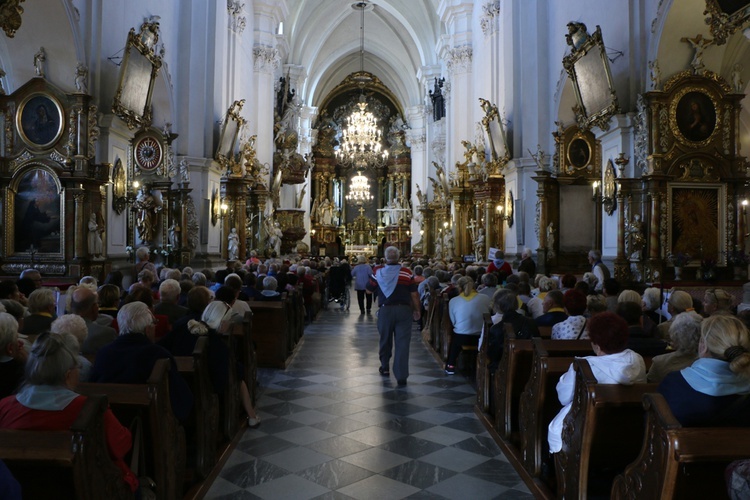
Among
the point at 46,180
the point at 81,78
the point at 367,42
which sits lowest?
the point at 46,180

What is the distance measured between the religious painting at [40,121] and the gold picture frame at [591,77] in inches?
324

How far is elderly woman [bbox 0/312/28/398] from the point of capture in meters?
3.05

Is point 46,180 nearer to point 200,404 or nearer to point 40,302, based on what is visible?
point 40,302

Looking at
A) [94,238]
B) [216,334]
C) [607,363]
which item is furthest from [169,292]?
[94,238]

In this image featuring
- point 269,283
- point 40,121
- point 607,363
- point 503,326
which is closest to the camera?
point 607,363

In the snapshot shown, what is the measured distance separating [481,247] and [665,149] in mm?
7349

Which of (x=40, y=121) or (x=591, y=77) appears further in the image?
(x=591, y=77)

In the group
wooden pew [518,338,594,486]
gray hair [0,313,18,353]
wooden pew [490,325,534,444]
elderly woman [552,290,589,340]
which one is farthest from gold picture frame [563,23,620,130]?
gray hair [0,313,18,353]

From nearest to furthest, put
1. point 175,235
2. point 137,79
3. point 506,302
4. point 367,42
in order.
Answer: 1. point 506,302
2. point 137,79
3. point 175,235
4. point 367,42

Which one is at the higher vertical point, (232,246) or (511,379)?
(232,246)

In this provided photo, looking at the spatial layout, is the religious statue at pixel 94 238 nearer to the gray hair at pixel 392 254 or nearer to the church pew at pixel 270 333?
the church pew at pixel 270 333

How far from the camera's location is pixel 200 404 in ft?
12.9

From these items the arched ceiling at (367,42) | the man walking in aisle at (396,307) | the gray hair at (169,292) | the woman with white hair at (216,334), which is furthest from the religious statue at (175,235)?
the arched ceiling at (367,42)

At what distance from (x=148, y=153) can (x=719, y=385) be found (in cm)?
1109
